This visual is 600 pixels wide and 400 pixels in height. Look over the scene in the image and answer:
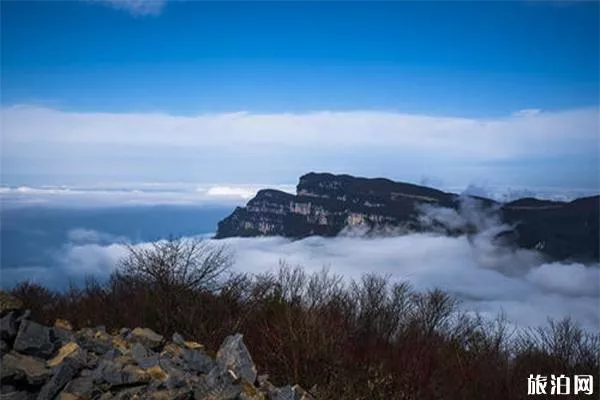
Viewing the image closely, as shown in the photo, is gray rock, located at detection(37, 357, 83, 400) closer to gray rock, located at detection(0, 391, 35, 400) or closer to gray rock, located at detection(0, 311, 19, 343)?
gray rock, located at detection(0, 391, 35, 400)

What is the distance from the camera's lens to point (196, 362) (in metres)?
17.4

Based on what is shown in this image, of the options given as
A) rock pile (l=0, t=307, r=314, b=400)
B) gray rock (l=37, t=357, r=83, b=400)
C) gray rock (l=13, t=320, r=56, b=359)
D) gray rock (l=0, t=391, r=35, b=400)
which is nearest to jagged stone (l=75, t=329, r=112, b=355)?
rock pile (l=0, t=307, r=314, b=400)

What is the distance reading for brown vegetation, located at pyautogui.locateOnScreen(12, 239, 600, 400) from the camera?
25594 millimetres

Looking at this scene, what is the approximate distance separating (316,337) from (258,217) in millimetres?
142580

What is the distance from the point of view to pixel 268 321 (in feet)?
109

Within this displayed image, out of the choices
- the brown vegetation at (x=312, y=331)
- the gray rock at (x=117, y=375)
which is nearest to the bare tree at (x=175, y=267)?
the brown vegetation at (x=312, y=331)

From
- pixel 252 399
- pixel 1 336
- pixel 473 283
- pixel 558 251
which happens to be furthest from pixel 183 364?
pixel 473 283

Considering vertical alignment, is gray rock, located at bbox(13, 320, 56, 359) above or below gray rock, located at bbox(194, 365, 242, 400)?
above

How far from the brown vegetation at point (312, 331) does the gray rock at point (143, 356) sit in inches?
288

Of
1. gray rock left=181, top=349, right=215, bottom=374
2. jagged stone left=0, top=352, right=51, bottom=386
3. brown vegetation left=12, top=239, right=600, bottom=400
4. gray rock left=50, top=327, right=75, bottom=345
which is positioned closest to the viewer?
jagged stone left=0, top=352, right=51, bottom=386

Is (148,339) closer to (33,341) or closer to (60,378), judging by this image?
(33,341)

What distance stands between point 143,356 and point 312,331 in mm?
11850

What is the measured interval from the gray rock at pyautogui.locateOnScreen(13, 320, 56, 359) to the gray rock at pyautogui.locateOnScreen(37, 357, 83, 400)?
0.75 meters

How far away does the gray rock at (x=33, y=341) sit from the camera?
48.1ft
